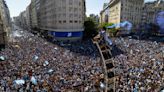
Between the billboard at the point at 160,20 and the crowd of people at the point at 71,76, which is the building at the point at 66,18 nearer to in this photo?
A: the crowd of people at the point at 71,76

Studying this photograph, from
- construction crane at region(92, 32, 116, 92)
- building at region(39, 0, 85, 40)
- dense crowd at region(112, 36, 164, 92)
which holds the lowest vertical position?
dense crowd at region(112, 36, 164, 92)

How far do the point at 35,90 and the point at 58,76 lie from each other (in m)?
3.16

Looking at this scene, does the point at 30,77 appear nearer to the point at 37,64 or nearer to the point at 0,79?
the point at 0,79

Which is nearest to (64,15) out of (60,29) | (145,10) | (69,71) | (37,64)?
(60,29)

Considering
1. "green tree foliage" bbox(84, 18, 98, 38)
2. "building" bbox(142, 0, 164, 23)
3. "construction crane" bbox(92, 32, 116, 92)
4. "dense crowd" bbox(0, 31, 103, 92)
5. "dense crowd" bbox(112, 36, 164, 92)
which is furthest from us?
"building" bbox(142, 0, 164, 23)

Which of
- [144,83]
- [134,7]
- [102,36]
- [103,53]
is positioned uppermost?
[134,7]

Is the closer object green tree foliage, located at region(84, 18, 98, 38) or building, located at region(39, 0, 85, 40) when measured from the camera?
building, located at region(39, 0, 85, 40)

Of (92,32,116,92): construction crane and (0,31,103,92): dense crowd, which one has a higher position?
(92,32,116,92): construction crane

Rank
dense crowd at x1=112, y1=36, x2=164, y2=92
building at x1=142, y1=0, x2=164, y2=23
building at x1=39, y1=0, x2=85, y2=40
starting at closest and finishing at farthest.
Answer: dense crowd at x1=112, y1=36, x2=164, y2=92
building at x1=39, y1=0, x2=85, y2=40
building at x1=142, y1=0, x2=164, y2=23

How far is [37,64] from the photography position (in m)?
20.1

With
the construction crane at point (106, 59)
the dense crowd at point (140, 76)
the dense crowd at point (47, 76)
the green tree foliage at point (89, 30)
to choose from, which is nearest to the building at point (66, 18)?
the green tree foliage at point (89, 30)

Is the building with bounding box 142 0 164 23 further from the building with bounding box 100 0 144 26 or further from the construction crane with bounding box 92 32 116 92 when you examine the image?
the construction crane with bounding box 92 32 116 92

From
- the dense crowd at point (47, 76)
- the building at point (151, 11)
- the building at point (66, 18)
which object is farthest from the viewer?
the building at point (151, 11)

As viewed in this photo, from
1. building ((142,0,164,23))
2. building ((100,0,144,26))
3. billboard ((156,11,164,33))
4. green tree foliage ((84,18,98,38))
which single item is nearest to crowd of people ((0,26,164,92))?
green tree foliage ((84,18,98,38))
